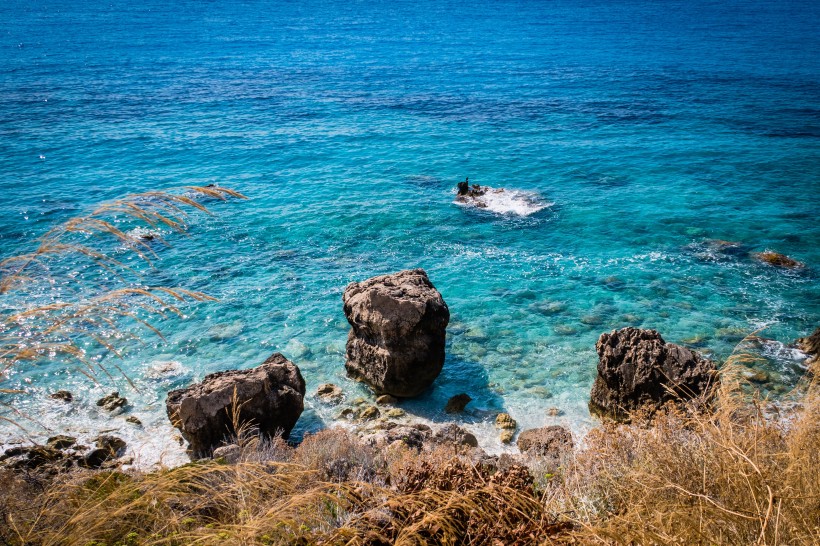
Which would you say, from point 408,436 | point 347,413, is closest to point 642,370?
point 408,436

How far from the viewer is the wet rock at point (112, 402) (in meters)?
12.5

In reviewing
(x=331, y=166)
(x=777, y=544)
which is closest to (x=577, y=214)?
(x=331, y=166)

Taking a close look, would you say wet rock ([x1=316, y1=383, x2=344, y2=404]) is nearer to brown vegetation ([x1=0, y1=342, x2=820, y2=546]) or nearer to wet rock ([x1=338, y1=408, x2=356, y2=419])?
wet rock ([x1=338, y1=408, x2=356, y2=419])

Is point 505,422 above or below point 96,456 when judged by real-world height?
below

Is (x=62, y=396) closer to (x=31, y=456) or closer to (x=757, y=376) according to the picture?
(x=31, y=456)

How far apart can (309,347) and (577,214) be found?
12662 millimetres

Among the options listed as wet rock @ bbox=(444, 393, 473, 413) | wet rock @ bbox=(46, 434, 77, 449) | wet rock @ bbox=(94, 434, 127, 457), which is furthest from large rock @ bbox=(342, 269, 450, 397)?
wet rock @ bbox=(46, 434, 77, 449)

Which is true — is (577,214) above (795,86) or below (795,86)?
below

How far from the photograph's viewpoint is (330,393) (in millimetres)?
13023

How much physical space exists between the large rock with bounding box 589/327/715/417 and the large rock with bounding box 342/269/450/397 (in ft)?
11.6

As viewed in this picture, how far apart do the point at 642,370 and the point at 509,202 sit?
13.2 meters

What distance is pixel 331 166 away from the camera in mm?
28344

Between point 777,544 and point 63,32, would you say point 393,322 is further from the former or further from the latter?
point 63,32

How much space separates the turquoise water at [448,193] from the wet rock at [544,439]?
719mm
